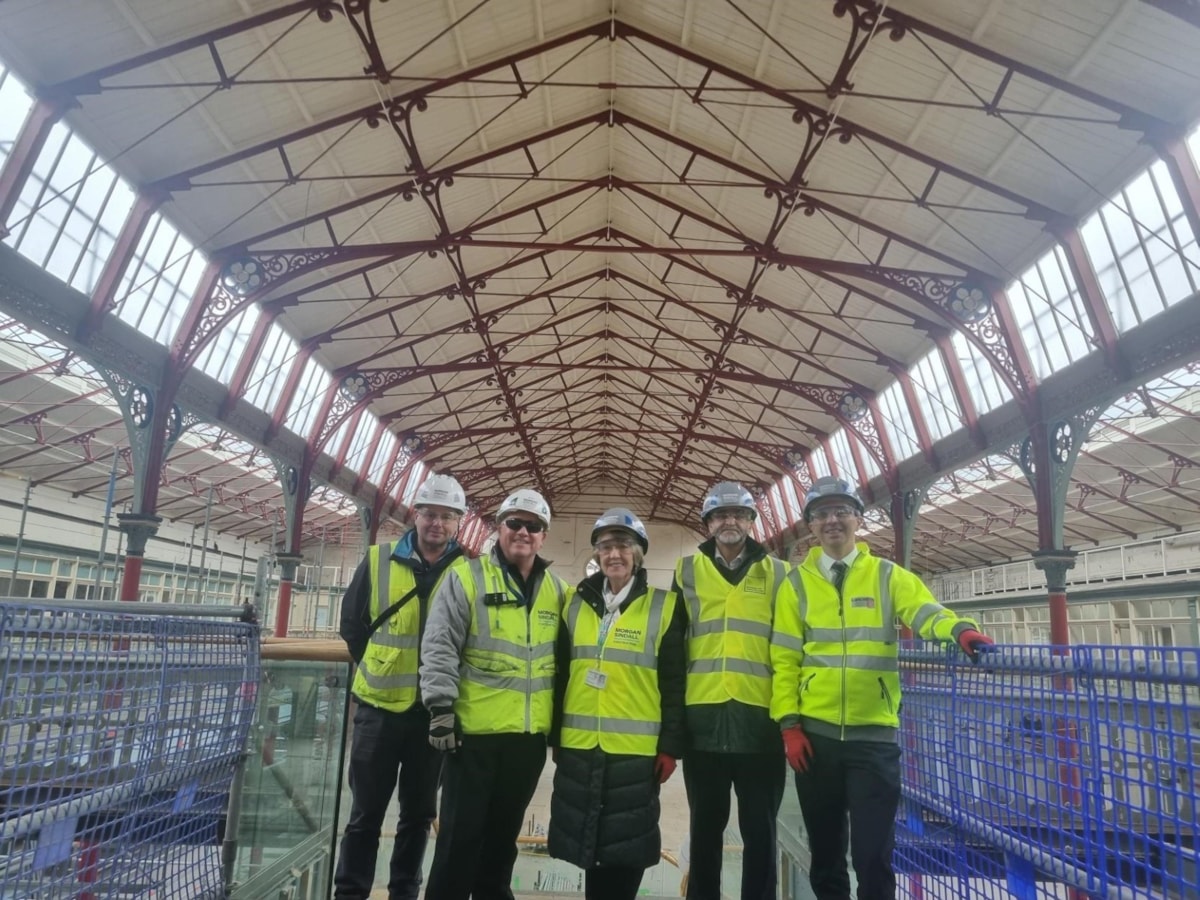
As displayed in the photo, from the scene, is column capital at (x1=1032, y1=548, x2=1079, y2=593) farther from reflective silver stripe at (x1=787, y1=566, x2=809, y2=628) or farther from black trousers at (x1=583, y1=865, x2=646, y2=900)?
black trousers at (x1=583, y1=865, x2=646, y2=900)

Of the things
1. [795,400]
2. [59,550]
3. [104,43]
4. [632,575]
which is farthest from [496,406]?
[632,575]

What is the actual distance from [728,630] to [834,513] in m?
0.79

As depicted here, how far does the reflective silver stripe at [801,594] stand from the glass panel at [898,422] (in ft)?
64.4

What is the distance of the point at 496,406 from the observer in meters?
32.1

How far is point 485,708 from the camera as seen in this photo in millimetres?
3686

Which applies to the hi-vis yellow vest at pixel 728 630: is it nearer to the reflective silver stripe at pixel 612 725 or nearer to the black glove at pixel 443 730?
the reflective silver stripe at pixel 612 725

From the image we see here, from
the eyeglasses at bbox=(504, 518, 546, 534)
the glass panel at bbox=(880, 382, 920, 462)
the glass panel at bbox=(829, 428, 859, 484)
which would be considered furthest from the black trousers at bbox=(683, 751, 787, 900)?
the glass panel at bbox=(829, 428, 859, 484)

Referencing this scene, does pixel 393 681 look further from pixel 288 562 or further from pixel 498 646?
pixel 288 562

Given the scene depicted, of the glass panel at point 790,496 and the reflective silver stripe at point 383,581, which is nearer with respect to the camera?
the reflective silver stripe at point 383,581

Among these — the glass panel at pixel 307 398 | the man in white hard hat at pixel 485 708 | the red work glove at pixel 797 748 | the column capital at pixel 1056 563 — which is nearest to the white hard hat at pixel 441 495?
the man in white hard hat at pixel 485 708

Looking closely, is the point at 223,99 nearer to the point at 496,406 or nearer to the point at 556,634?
the point at 556,634

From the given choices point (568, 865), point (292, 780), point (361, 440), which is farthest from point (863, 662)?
point (361, 440)

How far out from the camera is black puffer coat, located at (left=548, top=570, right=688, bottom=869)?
3523 mm

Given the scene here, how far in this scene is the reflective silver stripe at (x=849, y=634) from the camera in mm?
3676
